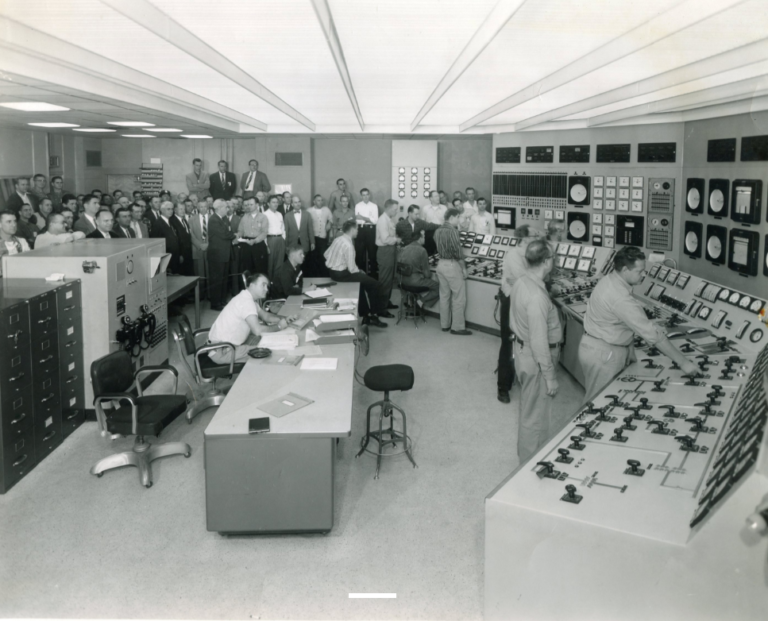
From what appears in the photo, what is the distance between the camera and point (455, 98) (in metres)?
6.26

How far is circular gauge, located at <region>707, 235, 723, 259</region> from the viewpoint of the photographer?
6.16 m

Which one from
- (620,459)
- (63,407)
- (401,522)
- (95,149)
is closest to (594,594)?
(620,459)

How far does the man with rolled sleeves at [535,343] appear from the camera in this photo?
13.1 feet

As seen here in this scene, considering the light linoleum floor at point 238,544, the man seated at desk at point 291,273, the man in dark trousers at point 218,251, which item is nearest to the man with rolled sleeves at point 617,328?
the light linoleum floor at point 238,544

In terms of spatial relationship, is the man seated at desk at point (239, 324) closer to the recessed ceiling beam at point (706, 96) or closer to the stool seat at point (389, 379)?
the stool seat at point (389, 379)

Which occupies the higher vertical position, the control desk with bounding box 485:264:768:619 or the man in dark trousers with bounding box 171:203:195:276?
the man in dark trousers with bounding box 171:203:195:276

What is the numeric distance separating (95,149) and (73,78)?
833 cm

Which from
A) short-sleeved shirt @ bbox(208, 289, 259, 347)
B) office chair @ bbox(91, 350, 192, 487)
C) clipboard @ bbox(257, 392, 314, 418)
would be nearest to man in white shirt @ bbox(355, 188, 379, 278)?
short-sleeved shirt @ bbox(208, 289, 259, 347)

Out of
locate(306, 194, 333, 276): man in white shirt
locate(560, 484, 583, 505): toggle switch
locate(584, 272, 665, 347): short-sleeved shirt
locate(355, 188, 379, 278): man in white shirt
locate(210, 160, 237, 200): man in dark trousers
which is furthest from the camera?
locate(210, 160, 237, 200): man in dark trousers

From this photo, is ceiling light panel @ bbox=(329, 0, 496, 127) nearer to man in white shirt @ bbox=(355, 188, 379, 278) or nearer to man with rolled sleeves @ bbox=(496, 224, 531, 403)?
man with rolled sleeves @ bbox=(496, 224, 531, 403)

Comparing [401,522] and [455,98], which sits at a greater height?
[455,98]

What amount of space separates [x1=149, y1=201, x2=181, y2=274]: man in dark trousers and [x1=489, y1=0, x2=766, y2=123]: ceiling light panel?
5786 mm

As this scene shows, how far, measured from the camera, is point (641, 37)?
3.39 m

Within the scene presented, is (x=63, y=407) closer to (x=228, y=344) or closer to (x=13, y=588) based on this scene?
(x=228, y=344)
